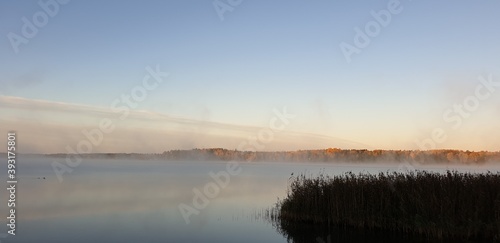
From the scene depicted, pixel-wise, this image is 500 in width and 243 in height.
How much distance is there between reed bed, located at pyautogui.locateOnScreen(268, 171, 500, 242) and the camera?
1293cm

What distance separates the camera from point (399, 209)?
14359mm

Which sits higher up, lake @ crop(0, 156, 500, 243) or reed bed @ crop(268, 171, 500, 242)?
reed bed @ crop(268, 171, 500, 242)

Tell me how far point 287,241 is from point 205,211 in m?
8.11

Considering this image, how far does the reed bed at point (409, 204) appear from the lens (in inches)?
509

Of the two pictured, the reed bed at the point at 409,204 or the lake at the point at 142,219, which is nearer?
the reed bed at the point at 409,204

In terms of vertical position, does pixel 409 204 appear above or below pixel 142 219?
above

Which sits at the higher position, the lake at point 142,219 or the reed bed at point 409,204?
the reed bed at point 409,204

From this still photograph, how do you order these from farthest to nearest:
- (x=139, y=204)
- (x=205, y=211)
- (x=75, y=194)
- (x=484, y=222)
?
(x=75, y=194)
(x=139, y=204)
(x=205, y=211)
(x=484, y=222)

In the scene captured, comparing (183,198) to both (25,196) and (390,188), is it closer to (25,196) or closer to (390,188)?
(25,196)

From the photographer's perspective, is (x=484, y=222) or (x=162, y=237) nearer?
(x=484, y=222)

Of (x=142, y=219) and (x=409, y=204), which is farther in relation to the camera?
(x=142, y=219)

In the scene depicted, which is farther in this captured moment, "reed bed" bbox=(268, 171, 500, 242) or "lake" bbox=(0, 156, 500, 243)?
"lake" bbox=(0, 156, 500, 243)

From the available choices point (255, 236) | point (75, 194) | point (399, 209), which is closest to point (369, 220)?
point (399, 209)

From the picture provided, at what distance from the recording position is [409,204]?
46.4 ft
